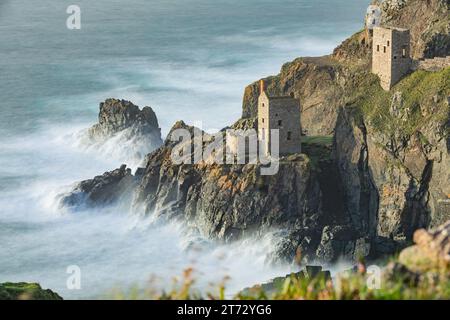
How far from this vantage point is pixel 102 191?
9775cm

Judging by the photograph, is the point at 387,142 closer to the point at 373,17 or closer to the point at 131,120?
the point at 373,17

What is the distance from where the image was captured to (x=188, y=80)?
5625 inches

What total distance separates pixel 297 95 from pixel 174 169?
11.9 m

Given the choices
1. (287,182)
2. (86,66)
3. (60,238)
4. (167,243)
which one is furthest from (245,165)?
(86,66)

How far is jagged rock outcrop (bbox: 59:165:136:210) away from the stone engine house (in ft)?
69.6

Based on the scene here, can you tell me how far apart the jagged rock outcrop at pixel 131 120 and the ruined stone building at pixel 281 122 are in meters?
30.7

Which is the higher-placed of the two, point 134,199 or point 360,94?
point 360,94

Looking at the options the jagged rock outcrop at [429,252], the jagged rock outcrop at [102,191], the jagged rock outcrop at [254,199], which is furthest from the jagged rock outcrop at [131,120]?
the jagged rock outcrop at [429,252]

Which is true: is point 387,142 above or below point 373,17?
below

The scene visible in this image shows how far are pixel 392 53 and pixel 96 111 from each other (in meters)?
56.6

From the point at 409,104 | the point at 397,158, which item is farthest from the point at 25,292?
the point at 409,104

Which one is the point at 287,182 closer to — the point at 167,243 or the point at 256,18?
the point at 167,243

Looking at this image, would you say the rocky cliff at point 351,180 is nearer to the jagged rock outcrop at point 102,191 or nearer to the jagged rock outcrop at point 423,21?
the jagged rock outcrop at point 423,21

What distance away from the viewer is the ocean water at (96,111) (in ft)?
274
